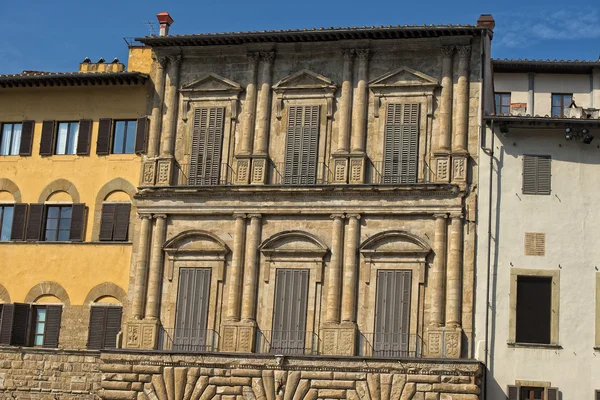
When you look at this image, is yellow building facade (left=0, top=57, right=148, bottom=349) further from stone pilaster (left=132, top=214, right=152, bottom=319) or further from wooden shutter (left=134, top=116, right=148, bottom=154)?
stone pilaster (left=132, top=214, right=152, bottom=319)

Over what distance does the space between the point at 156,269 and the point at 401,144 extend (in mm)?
8138

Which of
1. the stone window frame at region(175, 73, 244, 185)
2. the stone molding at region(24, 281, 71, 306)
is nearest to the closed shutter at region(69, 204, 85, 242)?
the stone molding at region(24, 281, 71, 306)

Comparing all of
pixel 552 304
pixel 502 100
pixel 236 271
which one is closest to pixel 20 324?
pixel 236 271

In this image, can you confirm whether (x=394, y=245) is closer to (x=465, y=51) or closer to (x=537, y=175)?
(x=537, y=175)

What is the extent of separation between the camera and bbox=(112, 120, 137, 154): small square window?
3412 centimetres

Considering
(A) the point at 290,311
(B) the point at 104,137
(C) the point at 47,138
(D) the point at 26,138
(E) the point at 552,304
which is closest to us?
(E) the point at 552,304

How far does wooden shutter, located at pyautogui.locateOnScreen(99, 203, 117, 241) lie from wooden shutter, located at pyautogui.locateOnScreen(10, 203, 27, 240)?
267 cm

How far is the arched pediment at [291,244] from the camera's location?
31.5 m

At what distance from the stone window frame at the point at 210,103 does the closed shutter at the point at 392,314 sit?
20.5 ft

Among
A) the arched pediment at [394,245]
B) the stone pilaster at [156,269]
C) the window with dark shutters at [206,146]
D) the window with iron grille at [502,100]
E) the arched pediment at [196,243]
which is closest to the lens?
the arched pediment at [394,245]

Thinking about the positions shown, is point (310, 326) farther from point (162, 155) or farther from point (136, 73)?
point (136, 73)

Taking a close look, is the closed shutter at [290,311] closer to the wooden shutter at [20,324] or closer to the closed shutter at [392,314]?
the closed shutter at [392,314]

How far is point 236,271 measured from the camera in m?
31.7

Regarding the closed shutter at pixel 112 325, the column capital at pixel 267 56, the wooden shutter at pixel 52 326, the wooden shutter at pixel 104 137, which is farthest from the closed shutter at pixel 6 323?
the column capital at pixel 267 56
